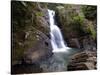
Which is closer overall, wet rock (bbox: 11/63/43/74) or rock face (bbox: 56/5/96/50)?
wet rock (bbox: 11/63/43/74)

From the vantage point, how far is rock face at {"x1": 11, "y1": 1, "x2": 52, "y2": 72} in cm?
232

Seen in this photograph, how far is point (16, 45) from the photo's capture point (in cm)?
232

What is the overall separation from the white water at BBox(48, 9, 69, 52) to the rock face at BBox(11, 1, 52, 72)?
0.05m

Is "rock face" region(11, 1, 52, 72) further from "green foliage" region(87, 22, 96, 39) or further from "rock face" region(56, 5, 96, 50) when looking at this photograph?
"green foliage" region(87, 22, 96, 39)

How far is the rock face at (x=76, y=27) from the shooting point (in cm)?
250

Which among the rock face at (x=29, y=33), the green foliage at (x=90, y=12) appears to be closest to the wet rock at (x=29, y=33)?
the rock face at (x=29, y=33)

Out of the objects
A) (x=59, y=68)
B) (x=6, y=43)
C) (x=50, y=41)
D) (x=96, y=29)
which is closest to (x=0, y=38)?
(x=6, y=43)

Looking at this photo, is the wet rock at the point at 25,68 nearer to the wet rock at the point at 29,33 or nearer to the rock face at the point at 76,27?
the wet rock at the point at 29,33

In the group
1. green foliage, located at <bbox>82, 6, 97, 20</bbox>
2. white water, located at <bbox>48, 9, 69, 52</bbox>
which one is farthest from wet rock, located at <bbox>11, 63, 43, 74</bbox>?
green foliage, located at <bbox>82, 6, 97, 20</bbox>

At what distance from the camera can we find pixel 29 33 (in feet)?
7.79

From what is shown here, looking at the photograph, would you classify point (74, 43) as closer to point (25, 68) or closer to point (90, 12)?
point (90, 12)

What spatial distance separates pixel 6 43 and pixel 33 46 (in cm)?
31

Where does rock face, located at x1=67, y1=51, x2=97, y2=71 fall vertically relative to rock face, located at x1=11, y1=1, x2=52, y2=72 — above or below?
below

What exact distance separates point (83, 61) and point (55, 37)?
48cm
